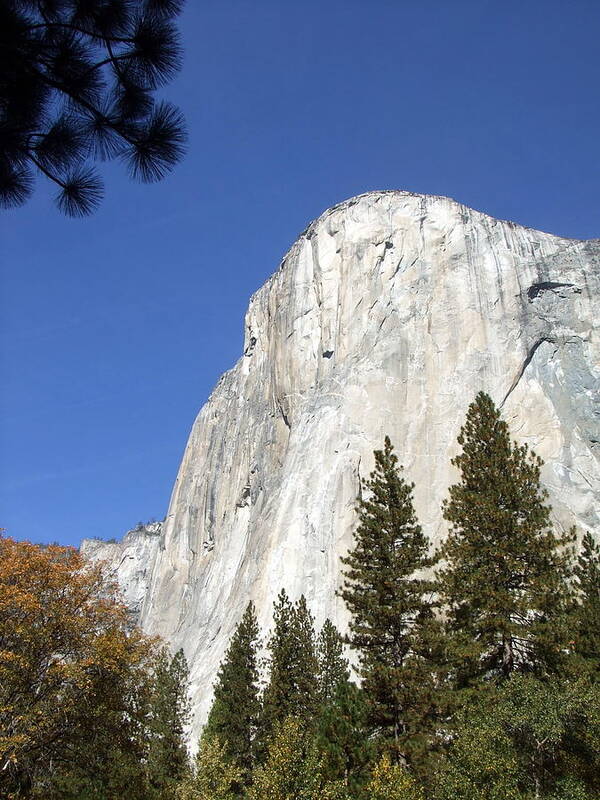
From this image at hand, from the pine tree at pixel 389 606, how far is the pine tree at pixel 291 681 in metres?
6.48

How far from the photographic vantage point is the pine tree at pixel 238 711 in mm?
28562

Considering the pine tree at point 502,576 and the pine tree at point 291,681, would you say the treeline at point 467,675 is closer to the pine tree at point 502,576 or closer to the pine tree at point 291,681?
the pine tree at point 502,576

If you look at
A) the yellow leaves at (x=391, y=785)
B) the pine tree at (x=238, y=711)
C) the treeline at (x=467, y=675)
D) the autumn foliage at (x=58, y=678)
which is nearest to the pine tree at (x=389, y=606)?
the treeline at (x=467, y=675)

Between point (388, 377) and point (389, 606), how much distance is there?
117ft

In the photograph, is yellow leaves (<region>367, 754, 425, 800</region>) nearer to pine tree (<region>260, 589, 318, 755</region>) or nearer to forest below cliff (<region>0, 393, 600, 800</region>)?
forest below cliff (<region>0, 393, 600, 800</region>)

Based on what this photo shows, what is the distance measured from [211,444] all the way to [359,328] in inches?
1297

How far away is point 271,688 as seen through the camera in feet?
91.9

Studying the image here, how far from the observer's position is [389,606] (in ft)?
72.3

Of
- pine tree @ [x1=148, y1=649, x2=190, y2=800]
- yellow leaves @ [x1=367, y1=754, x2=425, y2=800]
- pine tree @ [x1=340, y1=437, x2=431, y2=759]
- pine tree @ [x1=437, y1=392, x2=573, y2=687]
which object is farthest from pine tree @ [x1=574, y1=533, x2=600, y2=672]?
pine tree @ [x1=148, y1=649, x2=190, y2=800]

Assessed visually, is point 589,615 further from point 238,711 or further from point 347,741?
point 238,711

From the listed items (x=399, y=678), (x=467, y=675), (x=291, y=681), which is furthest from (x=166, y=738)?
(x=467, y=675)

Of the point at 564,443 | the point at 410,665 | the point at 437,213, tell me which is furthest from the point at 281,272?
the point at 410,665

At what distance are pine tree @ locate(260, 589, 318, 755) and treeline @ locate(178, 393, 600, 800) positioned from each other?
140 cm

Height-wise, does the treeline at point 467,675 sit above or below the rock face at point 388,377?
below
